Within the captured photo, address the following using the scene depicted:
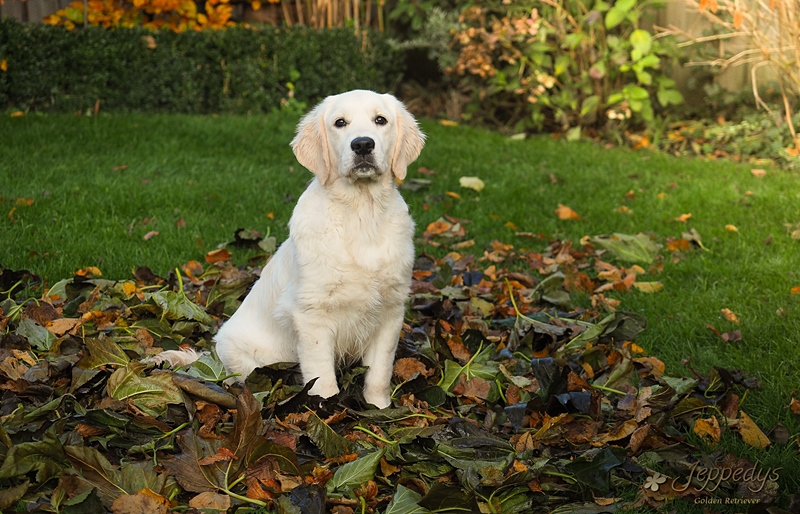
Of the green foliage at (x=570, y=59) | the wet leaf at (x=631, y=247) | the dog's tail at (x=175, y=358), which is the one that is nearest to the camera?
the dog's tail at (x=175, y=358)

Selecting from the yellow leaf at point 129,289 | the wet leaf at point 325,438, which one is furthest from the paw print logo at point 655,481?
the yellow leaf at point 129,289

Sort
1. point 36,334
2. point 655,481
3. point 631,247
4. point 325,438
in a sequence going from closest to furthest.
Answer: point 655,481 → point 325,438 → point 36,334 → point 631,247

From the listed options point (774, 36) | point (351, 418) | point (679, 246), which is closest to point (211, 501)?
point (351, 418)

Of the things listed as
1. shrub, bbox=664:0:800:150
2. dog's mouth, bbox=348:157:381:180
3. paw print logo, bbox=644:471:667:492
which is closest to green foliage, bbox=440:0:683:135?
shrub, bbox=664:0:800:150

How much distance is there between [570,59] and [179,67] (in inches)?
159

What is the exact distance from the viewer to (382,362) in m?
3.29

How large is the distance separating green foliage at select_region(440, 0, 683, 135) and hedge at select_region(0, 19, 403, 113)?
126 centimetres

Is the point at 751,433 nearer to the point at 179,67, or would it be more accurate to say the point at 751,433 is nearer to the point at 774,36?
the point at 774,36

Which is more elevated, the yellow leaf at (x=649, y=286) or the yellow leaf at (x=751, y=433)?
the yellow leaf at (x=751, y=433)

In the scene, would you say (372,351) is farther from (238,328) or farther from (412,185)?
(412,185)

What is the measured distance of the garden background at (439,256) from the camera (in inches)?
105

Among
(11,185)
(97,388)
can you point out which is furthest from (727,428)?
(11,185)

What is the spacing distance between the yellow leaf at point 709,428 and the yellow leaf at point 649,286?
156 cm

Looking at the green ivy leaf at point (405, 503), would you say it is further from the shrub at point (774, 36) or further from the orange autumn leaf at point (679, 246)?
the shrub at point (774, 36)
